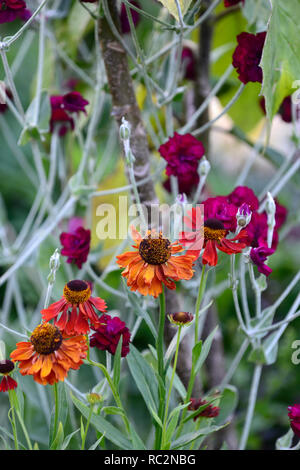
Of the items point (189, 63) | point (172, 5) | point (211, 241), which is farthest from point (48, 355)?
point (189, 63)

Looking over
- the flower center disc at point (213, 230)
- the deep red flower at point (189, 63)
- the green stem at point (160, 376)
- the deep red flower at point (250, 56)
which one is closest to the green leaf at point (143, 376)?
the green stem at point (160, 376)

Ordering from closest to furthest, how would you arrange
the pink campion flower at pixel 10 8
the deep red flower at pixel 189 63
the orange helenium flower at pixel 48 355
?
the orange helenium flower at pixel 48 355 < the pink campion flower at pixel 10 8 < the deep red flower at pixel 189 63

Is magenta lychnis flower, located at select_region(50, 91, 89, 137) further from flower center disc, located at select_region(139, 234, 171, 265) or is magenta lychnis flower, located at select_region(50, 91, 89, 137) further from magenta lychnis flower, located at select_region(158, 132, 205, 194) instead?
flower center disc, located at select_region(139, 234, 171, 265)

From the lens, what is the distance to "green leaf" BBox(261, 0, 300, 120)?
13.2 inches

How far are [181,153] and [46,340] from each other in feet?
0.65

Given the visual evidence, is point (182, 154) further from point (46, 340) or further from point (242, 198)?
point (46, 340)

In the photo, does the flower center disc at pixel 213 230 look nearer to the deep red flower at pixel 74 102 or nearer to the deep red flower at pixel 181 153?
the deep red flower at pixel 181 153

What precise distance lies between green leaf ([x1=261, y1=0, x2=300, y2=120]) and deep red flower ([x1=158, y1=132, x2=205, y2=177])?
0.28 feet

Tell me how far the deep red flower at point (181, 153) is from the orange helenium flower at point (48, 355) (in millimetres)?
175

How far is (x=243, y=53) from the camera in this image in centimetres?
41

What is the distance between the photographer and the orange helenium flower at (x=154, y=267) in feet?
1.00

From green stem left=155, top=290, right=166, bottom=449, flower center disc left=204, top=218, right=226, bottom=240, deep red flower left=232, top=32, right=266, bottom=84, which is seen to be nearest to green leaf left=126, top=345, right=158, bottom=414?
Answer: green stem left=155, top=290, right=166, bottom=449
